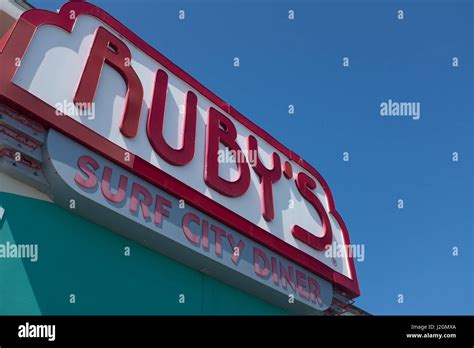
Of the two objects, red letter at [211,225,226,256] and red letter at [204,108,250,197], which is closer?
red letter at [211,225,226,256]

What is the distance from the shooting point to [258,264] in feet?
31.4

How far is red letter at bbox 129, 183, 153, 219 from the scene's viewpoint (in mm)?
7891

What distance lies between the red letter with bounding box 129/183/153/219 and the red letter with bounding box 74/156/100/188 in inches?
26.0

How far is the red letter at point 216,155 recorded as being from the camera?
9612 millimetres

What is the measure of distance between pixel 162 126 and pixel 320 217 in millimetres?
4779

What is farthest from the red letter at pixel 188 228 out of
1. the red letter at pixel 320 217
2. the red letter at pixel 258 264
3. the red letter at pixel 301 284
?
the red letter at pixel 320 217

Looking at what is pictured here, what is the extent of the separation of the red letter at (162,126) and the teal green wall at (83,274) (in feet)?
5.34

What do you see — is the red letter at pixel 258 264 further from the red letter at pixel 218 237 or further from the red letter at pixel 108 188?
the red letter at pixel 108 188

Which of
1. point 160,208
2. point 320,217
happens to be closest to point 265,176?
point 320,217

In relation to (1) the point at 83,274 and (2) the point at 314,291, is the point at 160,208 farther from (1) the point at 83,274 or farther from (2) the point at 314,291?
(2) the point at 314,291

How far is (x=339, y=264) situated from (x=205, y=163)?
13.9 feet

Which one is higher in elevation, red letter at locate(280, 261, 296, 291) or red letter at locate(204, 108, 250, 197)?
red letter at locate(204, 108, 250, 197)

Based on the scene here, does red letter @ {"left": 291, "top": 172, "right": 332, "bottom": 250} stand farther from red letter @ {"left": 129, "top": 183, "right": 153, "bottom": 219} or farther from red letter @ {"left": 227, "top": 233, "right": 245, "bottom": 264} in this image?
red letter @ {"left": 129, "top": 183, "right": 153, "bottom": 219}

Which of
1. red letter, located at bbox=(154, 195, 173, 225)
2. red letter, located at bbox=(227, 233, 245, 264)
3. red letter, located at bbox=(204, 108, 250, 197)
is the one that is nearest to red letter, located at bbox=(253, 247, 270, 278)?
red letter, located at bbox=(227, 233, 245, 264)
